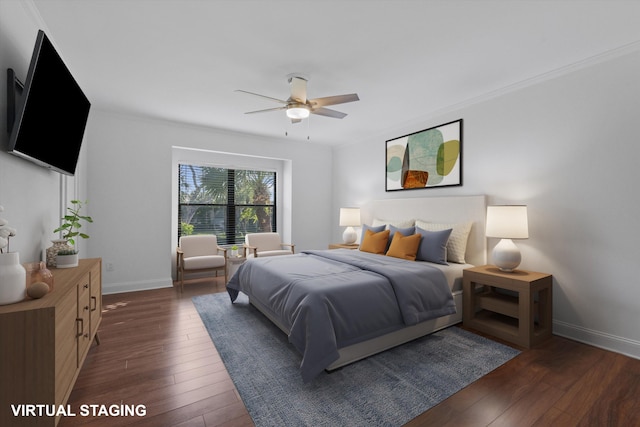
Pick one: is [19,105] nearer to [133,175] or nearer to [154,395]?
[154,395]

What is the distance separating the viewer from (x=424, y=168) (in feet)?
14.4

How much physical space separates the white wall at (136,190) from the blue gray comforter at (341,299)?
7.54ft

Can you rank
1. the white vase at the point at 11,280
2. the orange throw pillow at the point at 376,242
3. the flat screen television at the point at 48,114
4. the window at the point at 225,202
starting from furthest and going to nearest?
the window at the point at 225,202 → the orange throw pillow at the point at 376,242 → the flat screen television at the point at 48,114 → the white vase at the point at 11,280

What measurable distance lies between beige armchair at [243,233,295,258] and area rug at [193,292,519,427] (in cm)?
232

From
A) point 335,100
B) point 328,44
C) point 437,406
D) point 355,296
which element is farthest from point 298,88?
point 437,406

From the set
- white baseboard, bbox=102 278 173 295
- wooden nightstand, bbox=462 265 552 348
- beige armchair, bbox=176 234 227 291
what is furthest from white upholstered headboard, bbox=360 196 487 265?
white baseboard, bbox=102 278 173 295

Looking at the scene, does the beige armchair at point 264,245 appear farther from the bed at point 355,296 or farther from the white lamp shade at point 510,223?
the white lamp shade at point 510,223

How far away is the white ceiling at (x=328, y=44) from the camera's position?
83.8 inches

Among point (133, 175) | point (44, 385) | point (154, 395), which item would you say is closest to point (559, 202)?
point (154, 395)

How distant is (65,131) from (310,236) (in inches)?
178

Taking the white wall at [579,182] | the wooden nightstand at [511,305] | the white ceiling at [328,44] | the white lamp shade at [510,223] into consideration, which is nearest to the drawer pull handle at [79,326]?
the white ceiling at [328,44]

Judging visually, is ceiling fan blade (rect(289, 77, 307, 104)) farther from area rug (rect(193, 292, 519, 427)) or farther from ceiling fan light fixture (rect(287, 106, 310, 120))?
area rug (rect(193, 292, 519, 427))

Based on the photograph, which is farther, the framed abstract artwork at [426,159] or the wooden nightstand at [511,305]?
the framed abstract artwork at [426,159]

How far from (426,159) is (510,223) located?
1709mm
